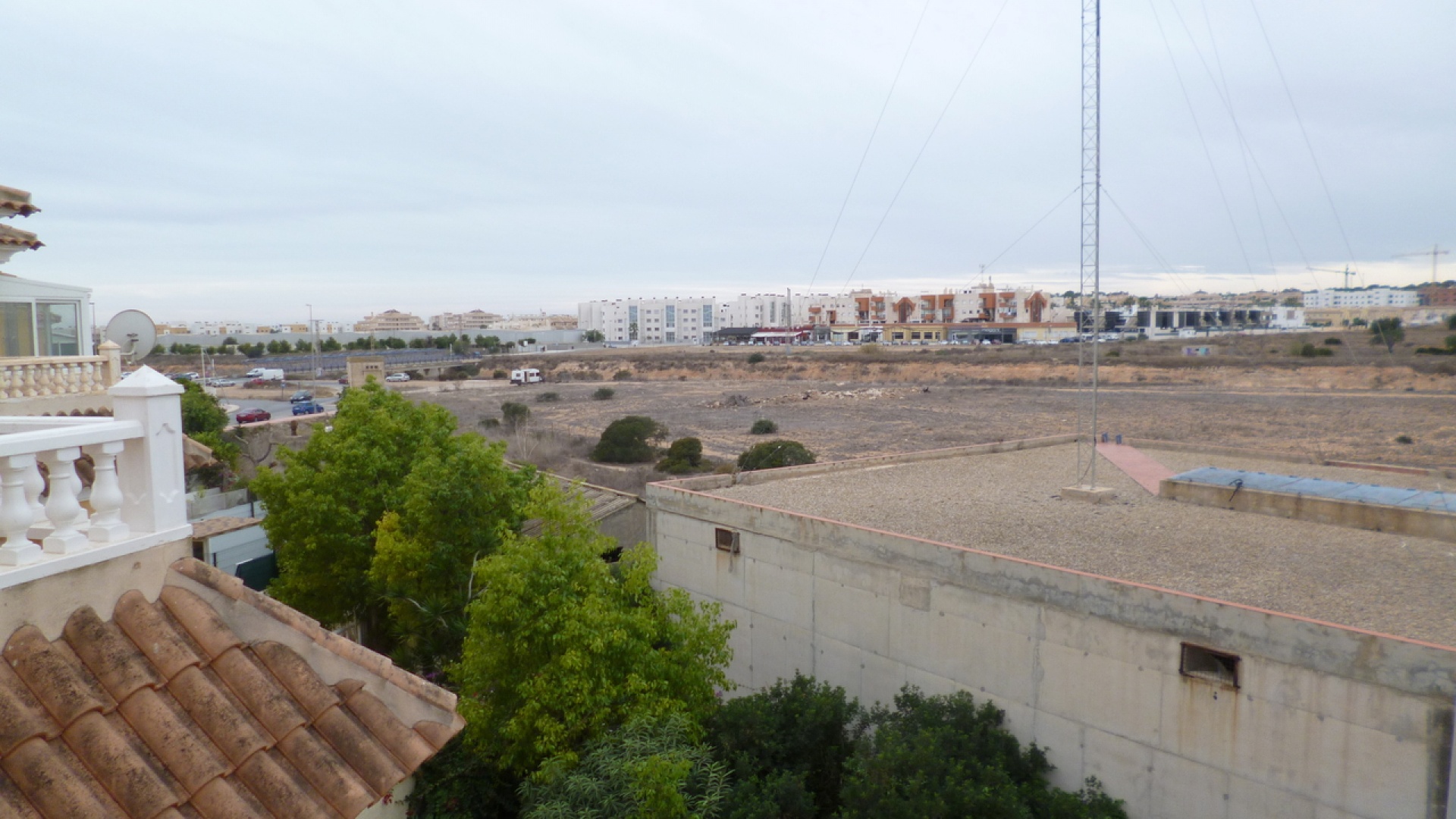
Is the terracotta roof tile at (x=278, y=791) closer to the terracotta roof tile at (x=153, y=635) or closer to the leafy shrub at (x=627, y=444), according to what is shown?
the terracotta roof tile at (x=153, y=635)

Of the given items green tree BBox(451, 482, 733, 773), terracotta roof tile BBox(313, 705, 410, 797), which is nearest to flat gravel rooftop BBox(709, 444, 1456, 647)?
green tree BBox(451, 482, 733, 773)

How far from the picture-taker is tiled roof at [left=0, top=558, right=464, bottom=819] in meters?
3.48

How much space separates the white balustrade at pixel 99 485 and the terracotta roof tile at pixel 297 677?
76 cm

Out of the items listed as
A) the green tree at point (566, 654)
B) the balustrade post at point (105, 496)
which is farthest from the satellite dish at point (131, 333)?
the balustrade post at point (105, 496)

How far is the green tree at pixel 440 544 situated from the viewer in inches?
564

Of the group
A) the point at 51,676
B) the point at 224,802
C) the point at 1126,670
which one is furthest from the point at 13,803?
the point at 1126,670

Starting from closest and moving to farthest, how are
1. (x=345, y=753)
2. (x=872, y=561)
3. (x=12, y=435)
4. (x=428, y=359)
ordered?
(x=12, y=435)
(x=345, y=753)
(x=872, y=561)
(x=428, y=359)

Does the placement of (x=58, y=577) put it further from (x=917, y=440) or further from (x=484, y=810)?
(x=917, y=440)

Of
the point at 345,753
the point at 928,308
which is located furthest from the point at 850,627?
the point at 928,308

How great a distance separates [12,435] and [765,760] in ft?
28.1

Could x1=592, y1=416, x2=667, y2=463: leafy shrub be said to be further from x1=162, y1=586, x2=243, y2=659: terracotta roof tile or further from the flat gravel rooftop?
x1=162, y1=586, x2=243, y2=659: terracotta roof tile

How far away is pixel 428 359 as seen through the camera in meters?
107

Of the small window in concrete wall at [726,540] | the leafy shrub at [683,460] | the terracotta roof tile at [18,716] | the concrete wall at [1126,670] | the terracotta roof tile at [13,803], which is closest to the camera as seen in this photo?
the terracotta roof tile at [13,803]

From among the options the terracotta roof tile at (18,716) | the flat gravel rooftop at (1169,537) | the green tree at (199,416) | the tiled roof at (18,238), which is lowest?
→ the flat gravel rooftop at (1169,537)
